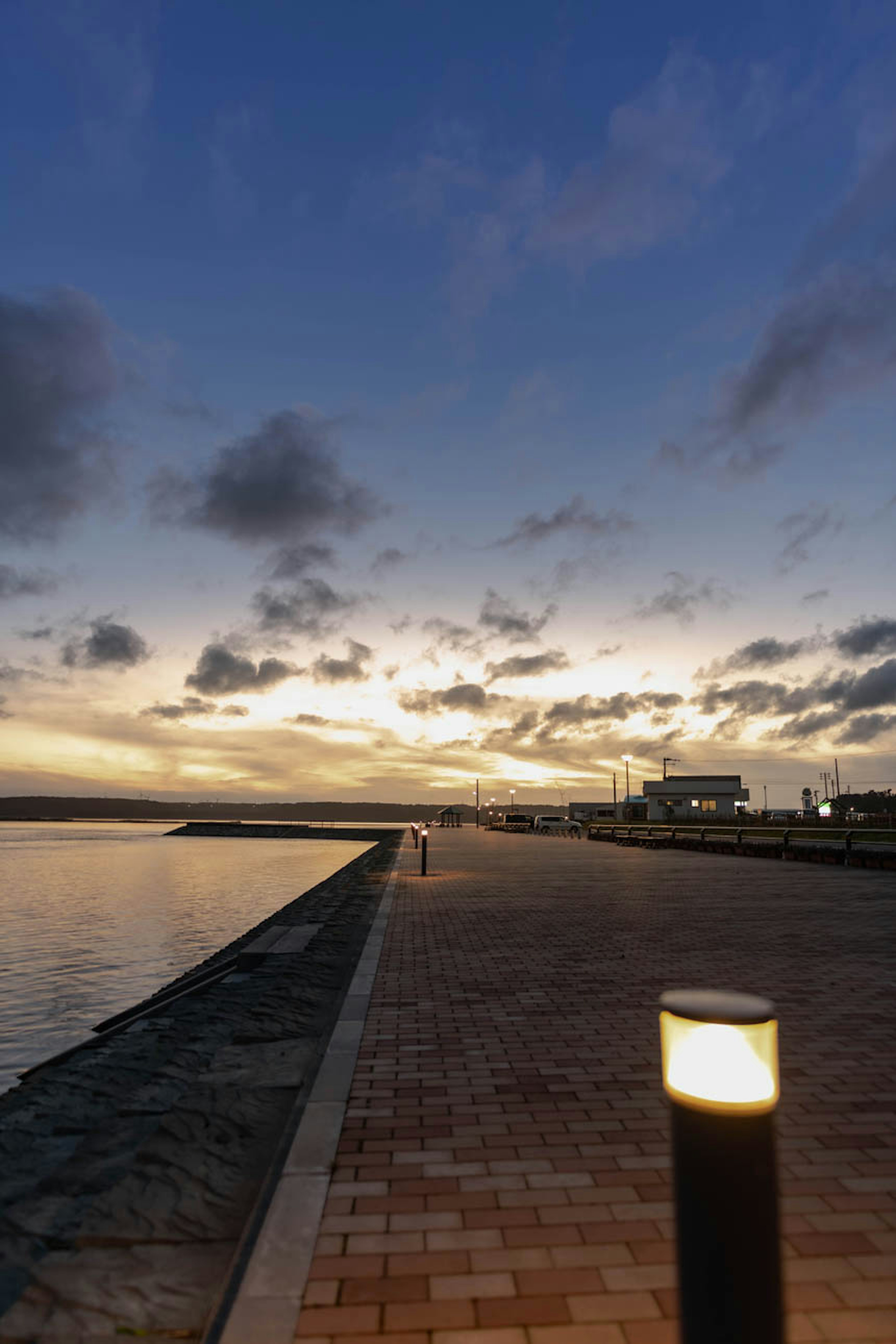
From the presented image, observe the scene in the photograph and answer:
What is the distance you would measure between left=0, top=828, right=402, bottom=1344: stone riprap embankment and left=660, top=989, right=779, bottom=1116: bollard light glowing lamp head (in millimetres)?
2130

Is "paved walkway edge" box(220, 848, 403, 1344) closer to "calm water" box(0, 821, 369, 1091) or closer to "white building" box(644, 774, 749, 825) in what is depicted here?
"calm water" box(0, 821, 369, 1091)

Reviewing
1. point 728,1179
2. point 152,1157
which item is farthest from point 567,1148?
point 728,1179

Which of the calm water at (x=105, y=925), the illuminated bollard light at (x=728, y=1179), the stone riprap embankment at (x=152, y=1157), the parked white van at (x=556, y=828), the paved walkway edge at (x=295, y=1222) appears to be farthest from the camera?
the parked white van at (x=556, y=828)

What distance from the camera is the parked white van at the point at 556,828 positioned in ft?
188

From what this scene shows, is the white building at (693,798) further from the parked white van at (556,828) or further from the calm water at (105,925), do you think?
the calm water at (105,925)

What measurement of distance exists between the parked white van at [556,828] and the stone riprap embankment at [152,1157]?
158 ft

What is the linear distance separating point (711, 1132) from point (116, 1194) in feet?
10.7

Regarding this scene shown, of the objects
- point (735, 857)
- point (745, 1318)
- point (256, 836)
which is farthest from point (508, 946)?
point (256, 836)

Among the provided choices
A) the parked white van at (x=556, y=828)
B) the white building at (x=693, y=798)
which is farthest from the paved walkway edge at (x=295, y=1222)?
the white building at (x=693, y=798)

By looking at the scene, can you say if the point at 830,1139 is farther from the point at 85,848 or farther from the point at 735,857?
the point at 85,848

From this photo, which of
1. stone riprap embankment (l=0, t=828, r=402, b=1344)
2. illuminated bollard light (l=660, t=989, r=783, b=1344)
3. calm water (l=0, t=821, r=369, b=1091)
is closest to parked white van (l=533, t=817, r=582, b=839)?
calm water (l=0, t=821, r=369, b=1091)

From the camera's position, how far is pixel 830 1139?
4039mm

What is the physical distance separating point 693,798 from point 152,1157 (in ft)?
283

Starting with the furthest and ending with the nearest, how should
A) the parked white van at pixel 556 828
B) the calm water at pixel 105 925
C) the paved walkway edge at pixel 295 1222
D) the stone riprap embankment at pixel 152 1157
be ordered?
the parked white van at pixel 556 828 < the calm water at pixel 105 925 < the stone riprap embankment at pixel 152 1157 < the paved walkway edge at pixel 295 1222
